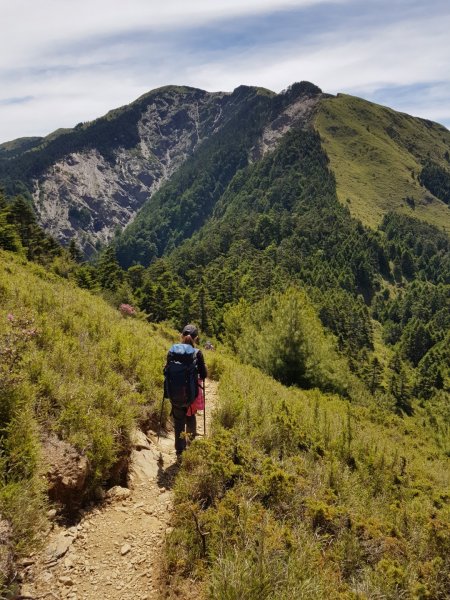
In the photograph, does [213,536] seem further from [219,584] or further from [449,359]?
[449,359]

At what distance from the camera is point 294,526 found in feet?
16.2

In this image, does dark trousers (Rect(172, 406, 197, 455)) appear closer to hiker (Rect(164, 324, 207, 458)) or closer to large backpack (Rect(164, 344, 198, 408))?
hiker (Rect(164, 324, 207, 458))

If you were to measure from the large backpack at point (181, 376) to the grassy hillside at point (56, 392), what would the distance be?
2.84 ft

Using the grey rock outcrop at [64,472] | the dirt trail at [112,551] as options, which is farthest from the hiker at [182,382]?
the grey rock outcrop at [64,472]

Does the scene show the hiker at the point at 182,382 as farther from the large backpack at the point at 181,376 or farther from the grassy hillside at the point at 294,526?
the grassy hillside at the point at 294,526

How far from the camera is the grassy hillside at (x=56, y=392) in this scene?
15.5 ft

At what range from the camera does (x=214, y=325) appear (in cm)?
7156

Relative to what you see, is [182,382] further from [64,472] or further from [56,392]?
[64,472]

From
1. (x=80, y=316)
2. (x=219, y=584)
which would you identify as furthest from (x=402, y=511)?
(x=80, y=316)

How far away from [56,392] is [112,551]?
2.50 meters

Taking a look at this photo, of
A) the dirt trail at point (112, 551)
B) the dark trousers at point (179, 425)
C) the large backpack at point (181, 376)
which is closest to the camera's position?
the dirt trail at point (112, 551)

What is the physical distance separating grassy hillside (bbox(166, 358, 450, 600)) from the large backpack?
91 cm

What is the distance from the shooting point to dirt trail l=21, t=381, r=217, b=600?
14.1ft

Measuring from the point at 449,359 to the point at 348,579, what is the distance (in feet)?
374
